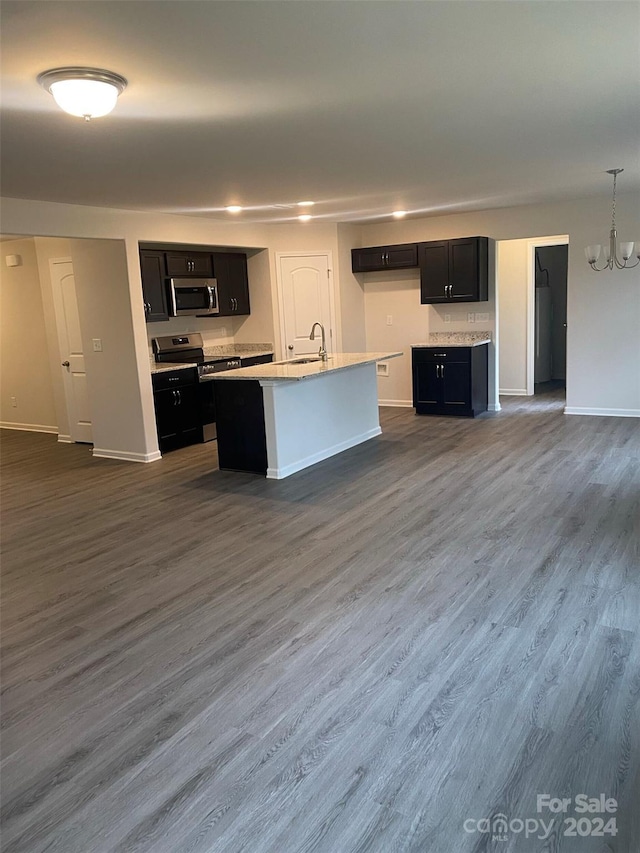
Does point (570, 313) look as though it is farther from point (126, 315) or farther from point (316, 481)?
point (126, 315)

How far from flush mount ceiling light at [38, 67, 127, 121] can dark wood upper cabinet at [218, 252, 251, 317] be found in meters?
5.18

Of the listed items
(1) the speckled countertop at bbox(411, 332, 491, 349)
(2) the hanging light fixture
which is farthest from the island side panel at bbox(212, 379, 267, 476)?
(2) the hanging light fixture

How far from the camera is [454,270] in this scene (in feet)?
25.0

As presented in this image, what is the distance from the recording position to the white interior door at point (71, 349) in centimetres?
717

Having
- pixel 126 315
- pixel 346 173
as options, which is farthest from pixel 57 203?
pixel 346 173

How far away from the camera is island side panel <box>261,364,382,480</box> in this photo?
18.1 feet

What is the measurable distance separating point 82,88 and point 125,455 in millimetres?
4615

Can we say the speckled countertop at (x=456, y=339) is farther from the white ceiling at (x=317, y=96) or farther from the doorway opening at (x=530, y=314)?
the white ceiling at (x=317, y=96)

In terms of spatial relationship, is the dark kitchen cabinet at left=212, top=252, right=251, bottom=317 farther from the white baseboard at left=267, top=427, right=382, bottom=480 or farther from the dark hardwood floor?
the dark hardwood floor

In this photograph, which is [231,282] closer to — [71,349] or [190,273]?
[190,273]

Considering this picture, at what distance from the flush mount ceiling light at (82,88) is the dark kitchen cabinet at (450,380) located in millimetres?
5558

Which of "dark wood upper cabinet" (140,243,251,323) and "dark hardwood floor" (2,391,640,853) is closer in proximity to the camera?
"dark hardwood floor" (2,391,640,853)

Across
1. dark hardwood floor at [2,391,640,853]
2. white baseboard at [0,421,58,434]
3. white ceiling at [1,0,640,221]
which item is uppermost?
white ceiling at [1,0,640,221]

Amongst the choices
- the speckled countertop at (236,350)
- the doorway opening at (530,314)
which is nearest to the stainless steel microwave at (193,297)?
the speckled countertop at (236,350)
